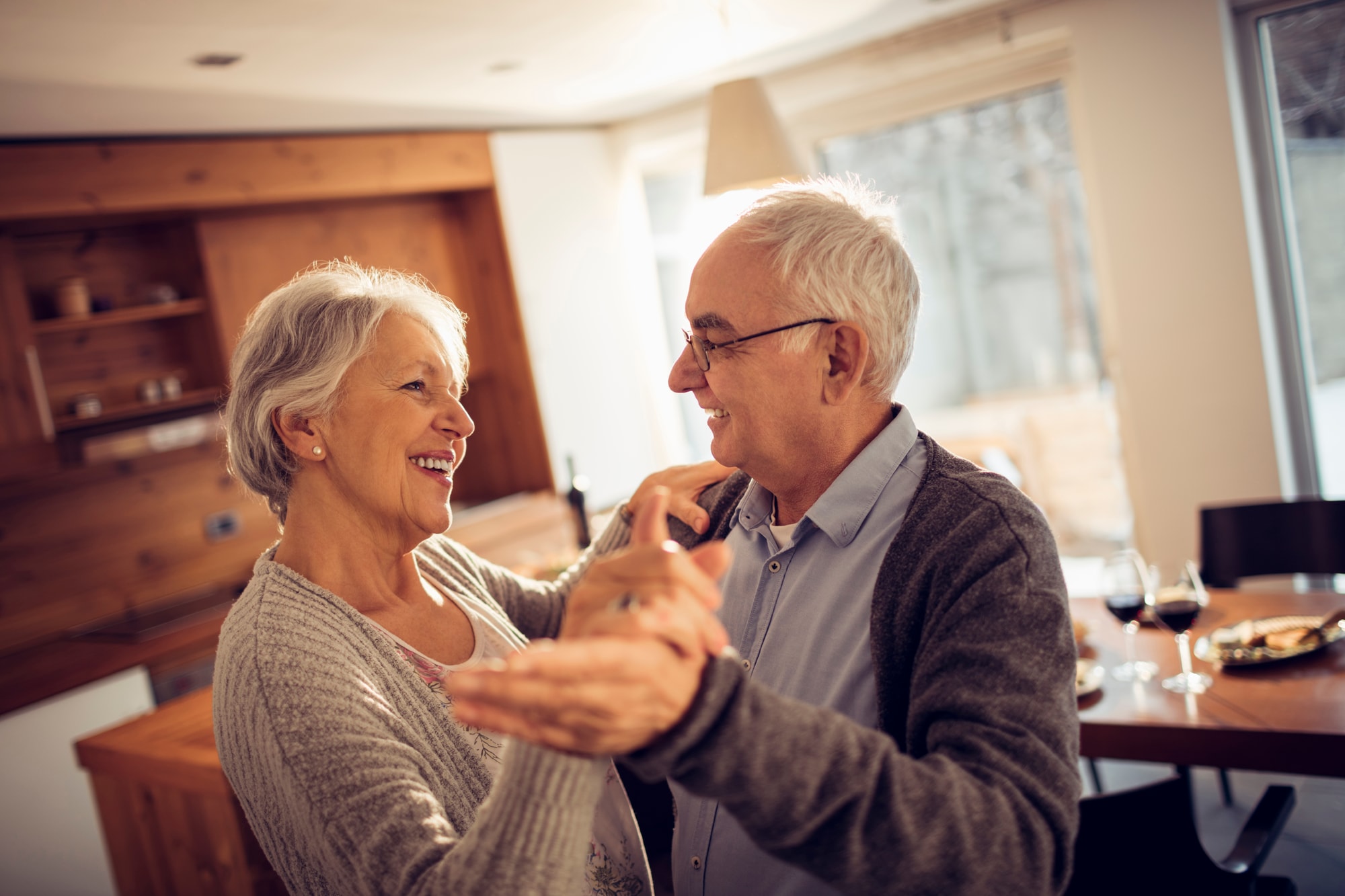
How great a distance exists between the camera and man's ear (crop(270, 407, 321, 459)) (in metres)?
1.33

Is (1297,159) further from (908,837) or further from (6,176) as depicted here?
(6,176)

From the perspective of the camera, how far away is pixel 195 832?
7.39 ft

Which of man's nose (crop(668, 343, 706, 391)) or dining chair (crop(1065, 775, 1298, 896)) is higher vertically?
man's nose (crop(668, 343, 706, 391))

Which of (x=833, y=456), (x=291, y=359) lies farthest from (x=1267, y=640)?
(x=291, y=359)

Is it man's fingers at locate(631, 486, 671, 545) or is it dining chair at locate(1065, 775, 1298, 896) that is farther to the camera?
dining chair at locate(1065, 775, 1298, 896)

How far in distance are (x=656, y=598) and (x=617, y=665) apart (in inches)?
2.4

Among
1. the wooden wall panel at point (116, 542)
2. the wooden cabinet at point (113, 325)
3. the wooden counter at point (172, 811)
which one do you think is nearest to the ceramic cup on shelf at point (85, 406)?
the wooden cabinet at point (113, 325)

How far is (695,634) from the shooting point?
74cm

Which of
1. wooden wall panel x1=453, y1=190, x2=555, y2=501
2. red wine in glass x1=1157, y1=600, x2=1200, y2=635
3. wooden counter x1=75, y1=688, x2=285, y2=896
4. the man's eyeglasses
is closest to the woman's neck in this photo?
the man's eyeglasses

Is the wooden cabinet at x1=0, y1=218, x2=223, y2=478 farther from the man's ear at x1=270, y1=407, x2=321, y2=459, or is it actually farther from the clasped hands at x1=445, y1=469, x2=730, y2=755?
the clasped hands at x1=445, y1=469, x2=730, y2=755

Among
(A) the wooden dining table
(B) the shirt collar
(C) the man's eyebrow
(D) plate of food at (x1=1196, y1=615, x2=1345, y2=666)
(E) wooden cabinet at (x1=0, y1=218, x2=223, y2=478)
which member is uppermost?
(E) wooden cabinet at (x1=0, y1=218, x2=223, y2=478)

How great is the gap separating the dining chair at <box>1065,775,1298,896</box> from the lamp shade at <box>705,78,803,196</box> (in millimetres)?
1847

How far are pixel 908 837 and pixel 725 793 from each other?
161 millimetres

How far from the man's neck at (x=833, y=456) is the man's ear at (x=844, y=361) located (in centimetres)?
4
